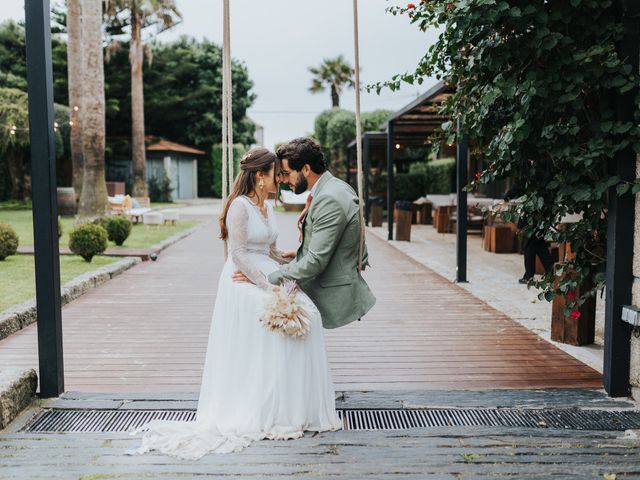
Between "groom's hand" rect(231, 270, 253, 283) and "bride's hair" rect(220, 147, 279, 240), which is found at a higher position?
"bride's hair" rect(220, 147, 279, 240)

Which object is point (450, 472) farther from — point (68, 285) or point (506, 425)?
point (68, 285)

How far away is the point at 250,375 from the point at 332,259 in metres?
0.76

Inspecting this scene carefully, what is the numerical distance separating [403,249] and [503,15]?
9.74 m

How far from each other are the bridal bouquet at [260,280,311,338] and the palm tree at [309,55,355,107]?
3746cm

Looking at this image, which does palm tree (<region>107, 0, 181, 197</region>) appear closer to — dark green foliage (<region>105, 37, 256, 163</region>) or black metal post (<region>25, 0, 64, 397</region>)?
dark green foliage (<region>105, 37, 256, 163</region>)

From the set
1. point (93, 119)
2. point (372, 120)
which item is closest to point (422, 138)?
point (93, 119)

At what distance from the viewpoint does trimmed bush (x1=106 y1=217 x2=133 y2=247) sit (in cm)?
1252

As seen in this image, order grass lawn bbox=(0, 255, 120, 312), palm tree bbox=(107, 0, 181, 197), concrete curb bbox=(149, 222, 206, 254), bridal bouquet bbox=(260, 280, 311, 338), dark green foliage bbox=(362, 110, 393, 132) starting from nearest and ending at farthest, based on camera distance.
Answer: bridal bouquet bbox=(260, 280, 311, 338) < grass lawn bbox=(0, 255, 120, 312) < concrete curb bbox=(149, 222, 206, 254) < palm tree bbox=(107, 0, 181, 197) < dark green foliage bbox=(362, 110, 393, 132)

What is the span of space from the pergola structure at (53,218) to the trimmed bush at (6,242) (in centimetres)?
656

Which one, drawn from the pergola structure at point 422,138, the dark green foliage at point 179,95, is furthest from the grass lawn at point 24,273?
the dark green foliage at point 179,95

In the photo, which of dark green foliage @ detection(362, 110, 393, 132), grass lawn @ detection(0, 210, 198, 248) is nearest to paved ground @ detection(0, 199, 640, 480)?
grass lawn @ detection(0, 210, 198, 248)

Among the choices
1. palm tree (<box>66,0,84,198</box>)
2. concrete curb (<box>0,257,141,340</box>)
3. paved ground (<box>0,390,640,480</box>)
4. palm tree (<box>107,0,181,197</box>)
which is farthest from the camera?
palm tree (<box>107,0,181,197</box>)

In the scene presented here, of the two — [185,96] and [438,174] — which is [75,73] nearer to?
[438,174]

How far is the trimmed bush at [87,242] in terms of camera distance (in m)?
9.90
